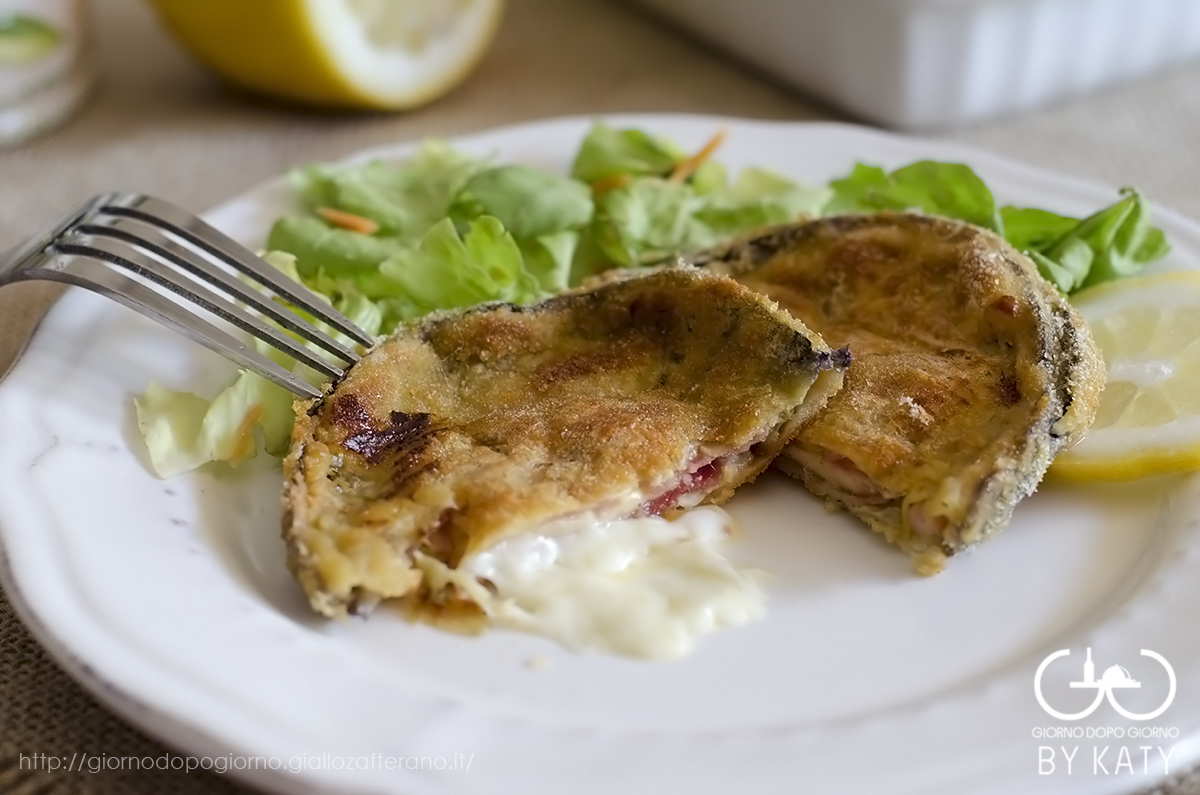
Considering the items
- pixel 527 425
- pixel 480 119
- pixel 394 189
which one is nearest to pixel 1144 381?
pixel 527 425

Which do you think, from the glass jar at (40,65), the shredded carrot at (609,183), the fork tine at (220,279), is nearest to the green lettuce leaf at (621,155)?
the shredded carrot at (609,183)

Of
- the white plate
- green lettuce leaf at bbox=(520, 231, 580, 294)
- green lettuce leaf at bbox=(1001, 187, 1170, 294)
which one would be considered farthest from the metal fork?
green lettuce leaf at bbox=(1001, 187, 1170, 294)

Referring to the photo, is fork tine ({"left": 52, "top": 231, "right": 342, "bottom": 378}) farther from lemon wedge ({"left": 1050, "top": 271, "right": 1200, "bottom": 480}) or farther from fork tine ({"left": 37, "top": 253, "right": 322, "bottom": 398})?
lemon wedge ({"left": 1050, "top": 271, "right": 1200, "bottom": 480})

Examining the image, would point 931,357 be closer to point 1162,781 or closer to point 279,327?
point 1162,781

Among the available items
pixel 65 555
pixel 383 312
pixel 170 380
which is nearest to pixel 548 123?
pixel 383 312

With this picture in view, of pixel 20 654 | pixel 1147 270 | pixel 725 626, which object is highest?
pixel 1147 270

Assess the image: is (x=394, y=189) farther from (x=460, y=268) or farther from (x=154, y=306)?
(x=154, y=306)

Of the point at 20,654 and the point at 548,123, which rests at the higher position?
the point at 548,123
